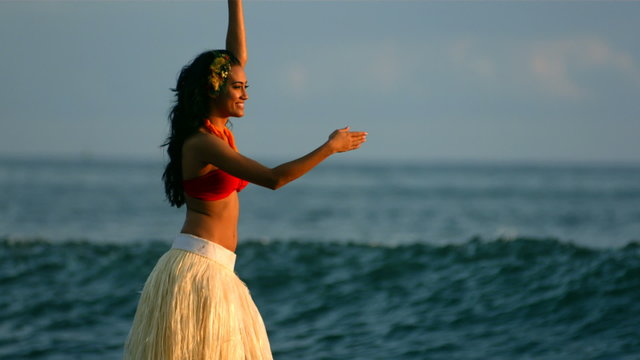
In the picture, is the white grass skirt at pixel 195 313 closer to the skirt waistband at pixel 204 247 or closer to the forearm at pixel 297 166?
the skirt waistband at pixel 204 247

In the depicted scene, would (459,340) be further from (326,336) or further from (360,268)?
(360,268)

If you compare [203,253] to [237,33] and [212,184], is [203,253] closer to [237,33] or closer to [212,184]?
[212,184]

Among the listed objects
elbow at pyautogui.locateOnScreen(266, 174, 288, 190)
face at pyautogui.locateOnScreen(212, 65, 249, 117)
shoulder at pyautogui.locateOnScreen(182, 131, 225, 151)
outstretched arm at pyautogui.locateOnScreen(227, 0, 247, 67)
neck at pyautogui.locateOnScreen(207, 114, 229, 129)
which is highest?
outstretched arm at pyautogui.locateOnScreen(227, 0, 247, 67)

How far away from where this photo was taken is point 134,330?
3900mm

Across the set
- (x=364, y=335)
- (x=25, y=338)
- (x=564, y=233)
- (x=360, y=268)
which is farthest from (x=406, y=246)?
(x=564, y=233)

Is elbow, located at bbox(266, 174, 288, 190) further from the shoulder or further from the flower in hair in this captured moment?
the flower in hair

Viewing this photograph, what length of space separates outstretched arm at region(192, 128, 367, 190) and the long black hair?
13cm

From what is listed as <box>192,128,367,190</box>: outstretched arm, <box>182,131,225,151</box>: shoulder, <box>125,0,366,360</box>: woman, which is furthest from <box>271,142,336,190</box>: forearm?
<box>182,131,225,151</box>: shoulder

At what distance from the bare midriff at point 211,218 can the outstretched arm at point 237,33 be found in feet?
2.65

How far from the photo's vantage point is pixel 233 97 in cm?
381

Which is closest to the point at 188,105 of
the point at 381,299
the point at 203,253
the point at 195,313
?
the point at 203,253

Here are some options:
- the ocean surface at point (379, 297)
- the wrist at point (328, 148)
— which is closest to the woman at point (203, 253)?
the wrist at point (328, 148)

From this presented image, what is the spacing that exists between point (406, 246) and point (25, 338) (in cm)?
708

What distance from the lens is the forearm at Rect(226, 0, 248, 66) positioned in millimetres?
4289
